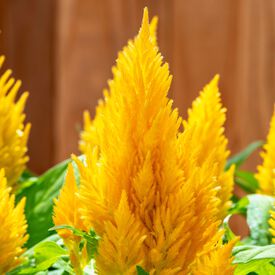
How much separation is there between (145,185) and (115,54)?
2.33 m

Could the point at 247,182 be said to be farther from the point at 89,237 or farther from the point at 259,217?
the point at 89,237

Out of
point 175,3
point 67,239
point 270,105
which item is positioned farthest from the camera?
point 175,3

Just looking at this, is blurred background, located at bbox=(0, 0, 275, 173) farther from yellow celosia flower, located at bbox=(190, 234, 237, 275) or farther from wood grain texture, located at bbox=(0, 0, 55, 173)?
yellow celosia flower, located at bbox=(190, 234, 237, 275)

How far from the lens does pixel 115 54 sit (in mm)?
3098

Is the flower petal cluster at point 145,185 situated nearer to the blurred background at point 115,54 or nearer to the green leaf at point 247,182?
the green leaf at point 247,182

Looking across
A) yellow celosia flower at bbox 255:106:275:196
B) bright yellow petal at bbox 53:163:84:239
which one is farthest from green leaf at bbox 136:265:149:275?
yellow celosia flower at bbox 255:106:275:196

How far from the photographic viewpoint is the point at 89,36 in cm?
314

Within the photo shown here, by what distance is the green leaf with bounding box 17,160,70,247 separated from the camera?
117 cm

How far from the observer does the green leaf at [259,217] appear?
114 cm

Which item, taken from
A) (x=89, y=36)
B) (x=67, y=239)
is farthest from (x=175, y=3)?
(x=67, y=239)

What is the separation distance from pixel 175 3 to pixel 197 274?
89.8 inches

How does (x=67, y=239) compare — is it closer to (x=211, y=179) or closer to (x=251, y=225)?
(x=211, y=179)

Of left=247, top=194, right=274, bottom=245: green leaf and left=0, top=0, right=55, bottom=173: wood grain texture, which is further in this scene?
left=0, top=0, right=55, bottom=173: wood grain texture

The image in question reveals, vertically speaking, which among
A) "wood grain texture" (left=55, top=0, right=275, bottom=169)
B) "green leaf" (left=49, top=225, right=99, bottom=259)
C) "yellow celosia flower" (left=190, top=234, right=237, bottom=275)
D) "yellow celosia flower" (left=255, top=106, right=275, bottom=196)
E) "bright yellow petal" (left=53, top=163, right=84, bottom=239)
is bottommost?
"yellow celosia flower" (left=190, top=234, right=237, bottom=275)
